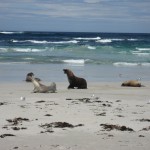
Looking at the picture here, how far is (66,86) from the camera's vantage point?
1723 cm

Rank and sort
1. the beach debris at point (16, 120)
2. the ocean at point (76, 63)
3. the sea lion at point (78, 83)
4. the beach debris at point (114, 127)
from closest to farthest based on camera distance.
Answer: the beach debris at point (114, 127) < the beach debris at point (16, 120) < the sea lion at point (78, 83) < the ocean at point (76, 63)

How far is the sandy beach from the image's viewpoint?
7.38 meters

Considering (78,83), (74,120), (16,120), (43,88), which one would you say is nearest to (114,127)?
(74,120)

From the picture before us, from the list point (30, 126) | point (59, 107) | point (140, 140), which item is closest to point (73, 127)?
point (30, 126)

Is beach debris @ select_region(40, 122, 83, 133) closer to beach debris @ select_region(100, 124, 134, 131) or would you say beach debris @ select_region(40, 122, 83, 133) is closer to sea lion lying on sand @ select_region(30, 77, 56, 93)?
beach debris @ select_region(100, 124, 134, 131)

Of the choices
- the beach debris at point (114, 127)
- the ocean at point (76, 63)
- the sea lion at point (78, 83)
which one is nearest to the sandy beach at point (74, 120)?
the beach debris at point (114, 127)

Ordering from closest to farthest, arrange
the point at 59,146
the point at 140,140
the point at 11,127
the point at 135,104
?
1. the point at 59,146
2. the point at 140,140
3. the point at 11,127
4. the point at 135,104

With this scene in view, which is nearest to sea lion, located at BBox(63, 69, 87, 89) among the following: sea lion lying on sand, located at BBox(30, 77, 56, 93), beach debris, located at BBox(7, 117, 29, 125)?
sea lion lying on sand, located at BBox(30, 77, 56, 93)

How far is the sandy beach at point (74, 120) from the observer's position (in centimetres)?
738

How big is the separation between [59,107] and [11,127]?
2.91 meters

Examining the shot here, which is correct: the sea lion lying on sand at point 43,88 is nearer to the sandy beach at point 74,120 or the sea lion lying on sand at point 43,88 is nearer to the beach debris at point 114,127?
the sandy beach at point 74,120

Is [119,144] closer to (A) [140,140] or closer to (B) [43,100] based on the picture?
(A) [140,140]

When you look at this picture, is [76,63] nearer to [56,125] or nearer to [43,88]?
[43,88]

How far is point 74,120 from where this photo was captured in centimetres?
946
